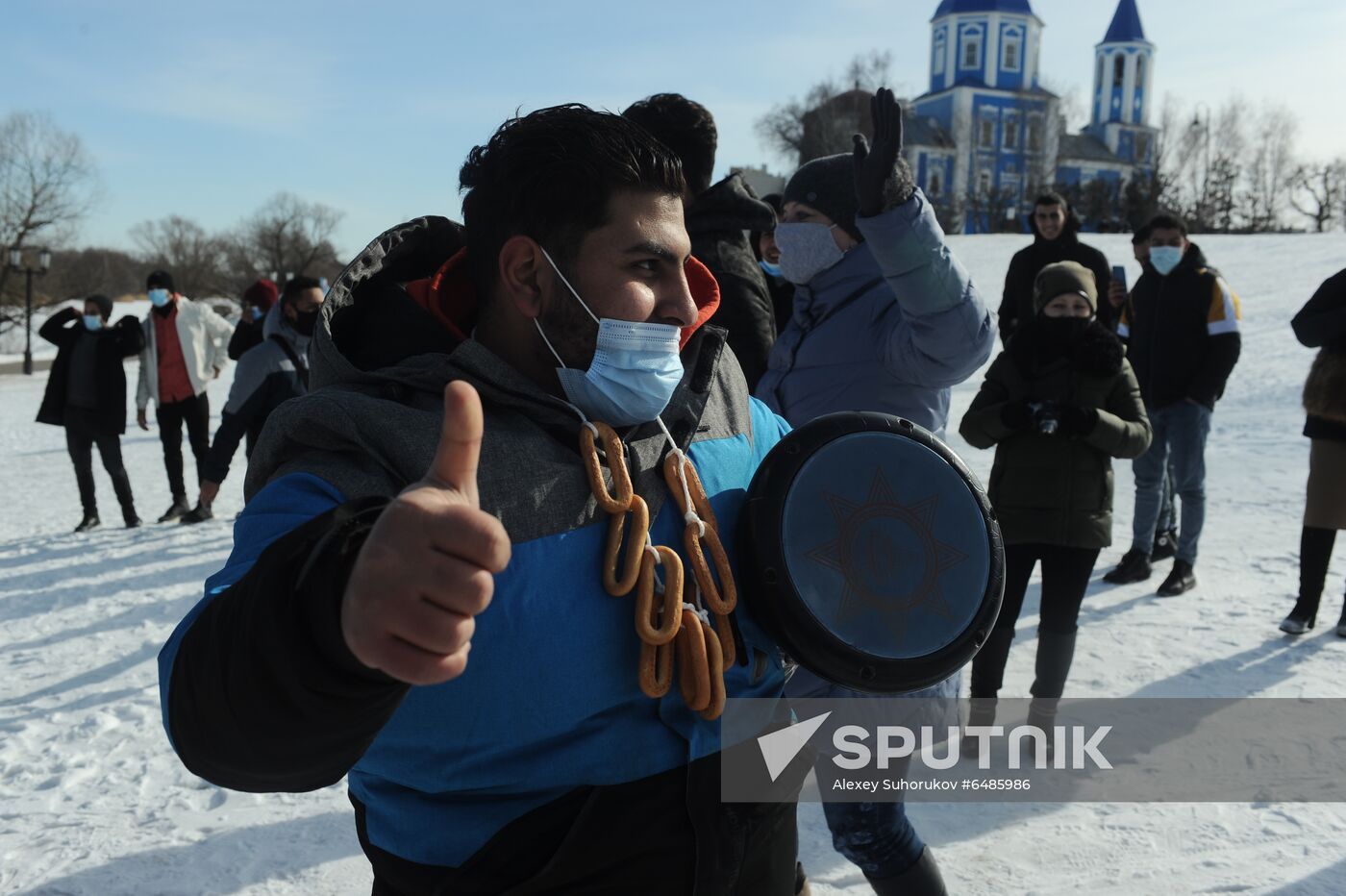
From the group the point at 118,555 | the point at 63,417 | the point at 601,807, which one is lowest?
the point at 118,555

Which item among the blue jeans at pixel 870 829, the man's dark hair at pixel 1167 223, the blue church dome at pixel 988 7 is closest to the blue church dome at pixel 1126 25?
the blue church dome at pixel 988 7

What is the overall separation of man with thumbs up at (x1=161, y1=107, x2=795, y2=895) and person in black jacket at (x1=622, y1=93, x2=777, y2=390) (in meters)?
1.61

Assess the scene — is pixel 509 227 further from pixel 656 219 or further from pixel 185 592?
pixel 185 592

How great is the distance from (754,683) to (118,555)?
22.5 ft

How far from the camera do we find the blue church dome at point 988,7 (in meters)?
69.5

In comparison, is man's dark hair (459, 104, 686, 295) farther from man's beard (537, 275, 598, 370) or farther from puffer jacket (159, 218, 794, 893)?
puffer jacket (159, 218, 794, 893)

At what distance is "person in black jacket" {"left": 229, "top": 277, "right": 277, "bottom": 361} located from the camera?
871 centimetres

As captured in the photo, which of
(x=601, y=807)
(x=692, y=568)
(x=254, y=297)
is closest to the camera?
(x=601, y=807)

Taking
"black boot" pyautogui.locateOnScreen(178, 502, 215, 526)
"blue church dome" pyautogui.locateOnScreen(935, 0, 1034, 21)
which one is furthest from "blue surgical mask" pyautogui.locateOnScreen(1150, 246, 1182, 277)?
"blue church dome" pyautogui.locateOnScreen(935, 0, 1034, 21)

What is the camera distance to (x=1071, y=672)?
15.1ft

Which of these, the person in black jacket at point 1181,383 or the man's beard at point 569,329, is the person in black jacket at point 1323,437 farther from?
the man's beard at point 569,329

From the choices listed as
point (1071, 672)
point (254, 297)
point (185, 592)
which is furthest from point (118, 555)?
point (1071, 672)

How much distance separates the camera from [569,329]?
1.56 meters

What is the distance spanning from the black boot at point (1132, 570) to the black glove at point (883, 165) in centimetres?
436
